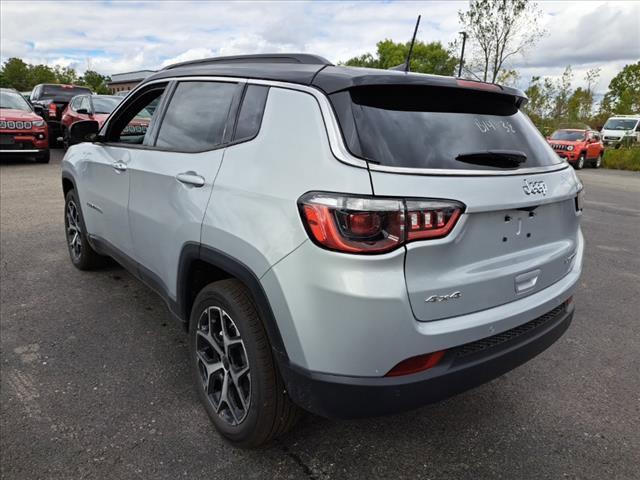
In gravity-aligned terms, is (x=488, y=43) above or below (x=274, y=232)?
above

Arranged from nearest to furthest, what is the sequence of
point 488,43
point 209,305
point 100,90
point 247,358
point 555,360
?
1. point 247,358
2. point 209,305
3. point 555,360
4. point 488,43
5. point 100,90

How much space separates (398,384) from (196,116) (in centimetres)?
181

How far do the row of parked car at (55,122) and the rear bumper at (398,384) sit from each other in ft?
8.97

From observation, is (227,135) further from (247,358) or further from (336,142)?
(247,358)

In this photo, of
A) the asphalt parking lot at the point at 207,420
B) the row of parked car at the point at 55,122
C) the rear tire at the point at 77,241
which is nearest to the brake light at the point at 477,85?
the asphalt parking lot at the point at 207,420

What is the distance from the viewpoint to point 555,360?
3355 millimetres

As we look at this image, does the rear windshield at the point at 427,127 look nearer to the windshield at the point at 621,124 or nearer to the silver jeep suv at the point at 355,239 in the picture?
the silver jeep suv at the point at 355,239

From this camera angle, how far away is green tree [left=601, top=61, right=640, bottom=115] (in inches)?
1399

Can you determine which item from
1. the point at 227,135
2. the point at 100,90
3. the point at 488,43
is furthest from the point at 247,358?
the point at 100,90

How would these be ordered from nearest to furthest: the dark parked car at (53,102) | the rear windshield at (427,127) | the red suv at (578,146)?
the rear windshield at (427,127) → the dark parked car at (53,102) → the red suv at (578,146)

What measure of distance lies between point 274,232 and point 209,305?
688 millimetres

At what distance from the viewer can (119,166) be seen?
3.37m

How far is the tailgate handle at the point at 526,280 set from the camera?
7.14 ft

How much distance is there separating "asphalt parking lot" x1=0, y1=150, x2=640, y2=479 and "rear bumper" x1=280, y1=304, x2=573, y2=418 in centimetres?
51
